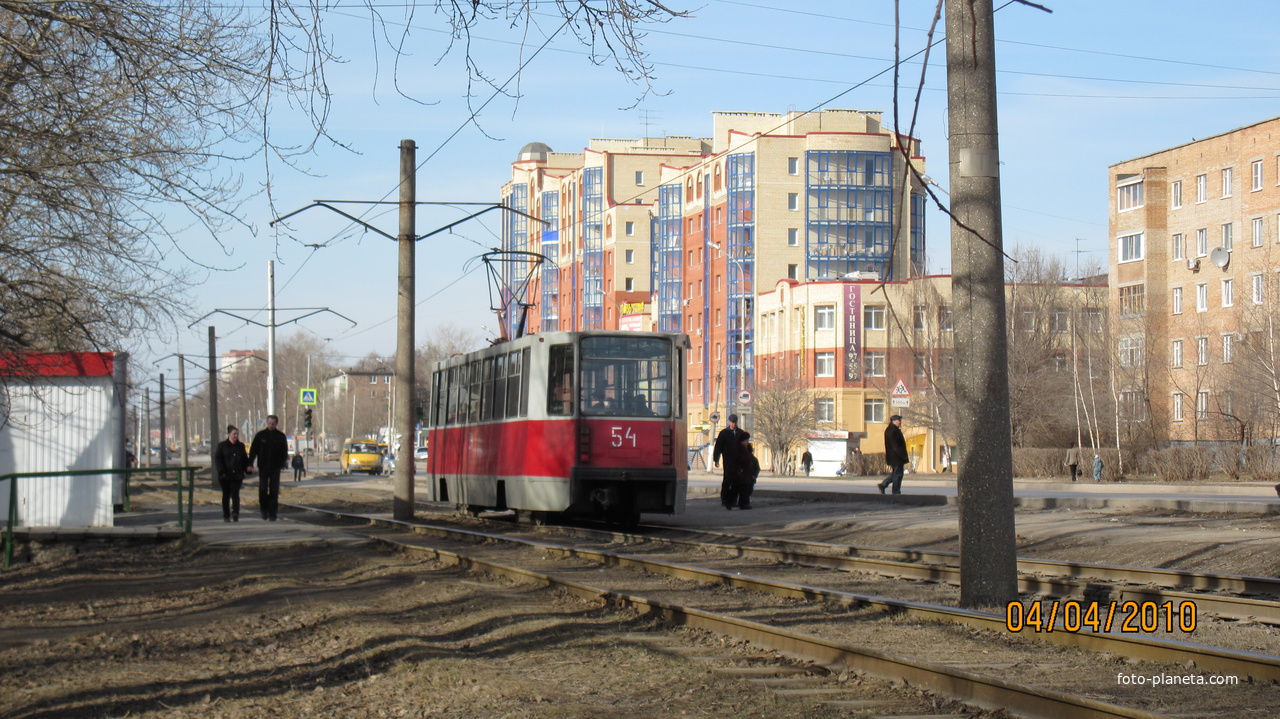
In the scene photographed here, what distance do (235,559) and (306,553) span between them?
0.97 m

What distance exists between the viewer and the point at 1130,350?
60938 mm

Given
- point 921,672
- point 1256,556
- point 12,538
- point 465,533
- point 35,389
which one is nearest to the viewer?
point 921,672

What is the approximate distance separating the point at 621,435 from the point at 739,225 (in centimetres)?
6712

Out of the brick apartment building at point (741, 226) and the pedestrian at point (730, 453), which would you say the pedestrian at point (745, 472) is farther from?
the brick apartment building at point (741, 226)

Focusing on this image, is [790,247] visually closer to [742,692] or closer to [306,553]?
[306,553]

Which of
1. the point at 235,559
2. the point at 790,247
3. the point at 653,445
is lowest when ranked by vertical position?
the point at 235,559

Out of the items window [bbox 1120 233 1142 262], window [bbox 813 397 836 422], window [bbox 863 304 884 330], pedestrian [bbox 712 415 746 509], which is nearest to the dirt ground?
pedestrian [bbox 712 415 746 509]

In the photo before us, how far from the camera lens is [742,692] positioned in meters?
6.80

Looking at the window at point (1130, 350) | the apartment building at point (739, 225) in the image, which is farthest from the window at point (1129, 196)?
the apartment building at point (739, 225)

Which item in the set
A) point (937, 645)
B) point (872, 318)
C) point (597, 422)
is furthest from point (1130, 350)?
point (937, 645)

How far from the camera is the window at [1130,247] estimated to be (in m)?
67.4

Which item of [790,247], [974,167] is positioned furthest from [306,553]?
[790,247]

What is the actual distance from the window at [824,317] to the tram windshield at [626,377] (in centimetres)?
5476

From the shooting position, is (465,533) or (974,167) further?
(465,533)
